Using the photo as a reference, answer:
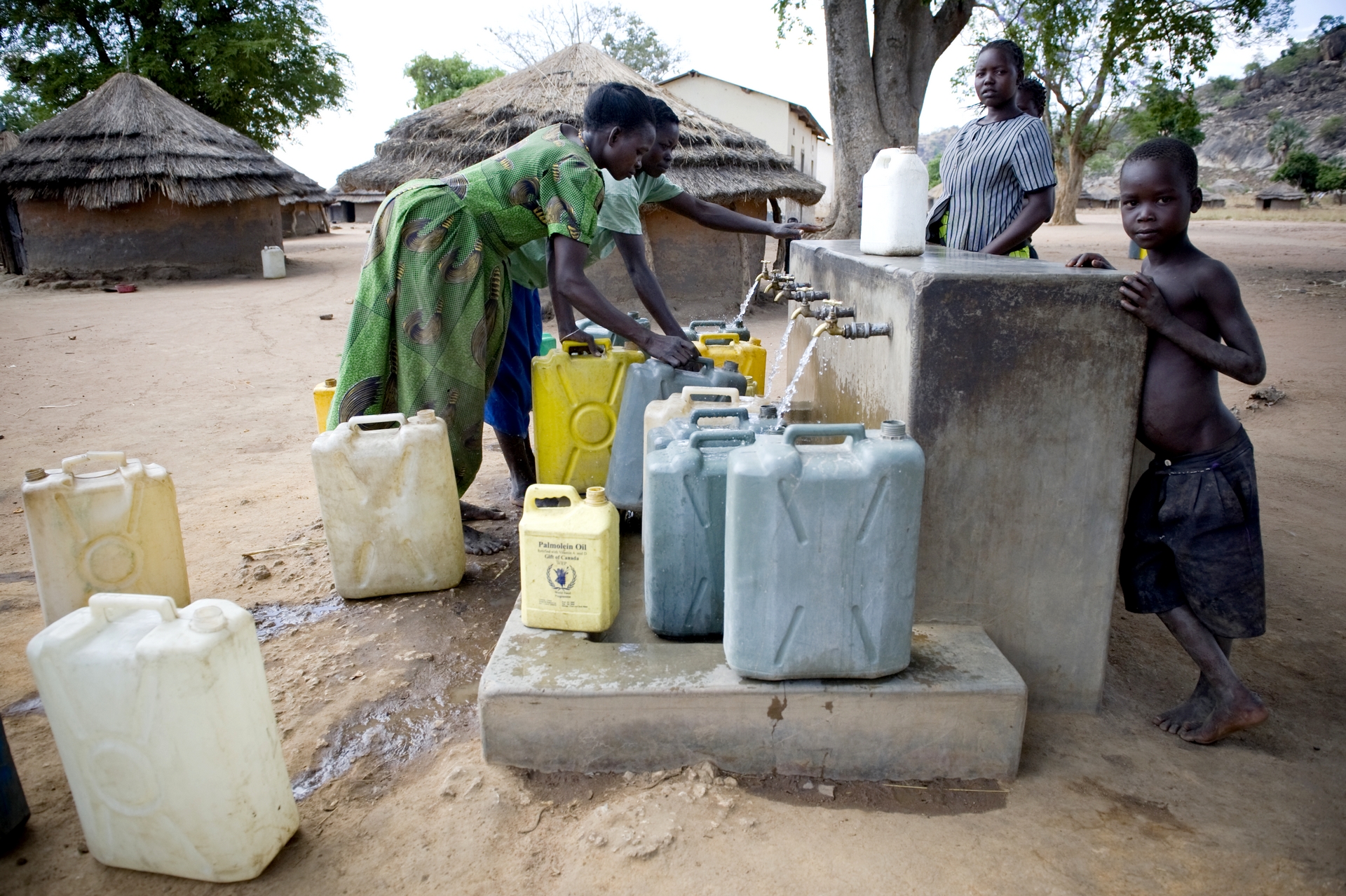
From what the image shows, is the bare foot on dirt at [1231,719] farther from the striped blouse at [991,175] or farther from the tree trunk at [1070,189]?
the tree trunk at [1070,189]

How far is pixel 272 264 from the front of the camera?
13.5m

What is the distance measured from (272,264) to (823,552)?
13649 millimetres

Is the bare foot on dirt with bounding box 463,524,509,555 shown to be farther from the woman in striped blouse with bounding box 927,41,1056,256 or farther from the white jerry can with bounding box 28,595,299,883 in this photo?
the woman in striped blouse with bounding box 927,41,1056,256

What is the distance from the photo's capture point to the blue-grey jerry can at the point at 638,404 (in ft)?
9.84

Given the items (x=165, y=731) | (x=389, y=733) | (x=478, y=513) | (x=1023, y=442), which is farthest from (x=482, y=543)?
(x=1023, y=442)

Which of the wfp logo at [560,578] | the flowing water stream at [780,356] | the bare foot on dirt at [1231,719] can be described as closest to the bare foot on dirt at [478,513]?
the flowing water stream at [780,356]

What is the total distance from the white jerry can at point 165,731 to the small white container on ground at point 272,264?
13228mm

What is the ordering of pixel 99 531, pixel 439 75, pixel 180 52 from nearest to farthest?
pixel 99 531 → pixel 180 52 → pixel 439 75

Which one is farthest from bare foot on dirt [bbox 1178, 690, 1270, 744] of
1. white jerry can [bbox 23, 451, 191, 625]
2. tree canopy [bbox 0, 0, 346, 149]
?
tree canopy [bbox 0, 0, 346, 149]

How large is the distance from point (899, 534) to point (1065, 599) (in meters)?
0.61

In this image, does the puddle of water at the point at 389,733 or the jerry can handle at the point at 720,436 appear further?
the jerry can handle at the point at 720,436

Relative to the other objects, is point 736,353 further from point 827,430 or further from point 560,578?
point 827,430

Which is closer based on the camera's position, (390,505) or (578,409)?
(390,505)

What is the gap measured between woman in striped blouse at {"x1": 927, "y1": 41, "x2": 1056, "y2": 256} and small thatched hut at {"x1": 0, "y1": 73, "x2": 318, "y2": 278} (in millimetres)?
12278
